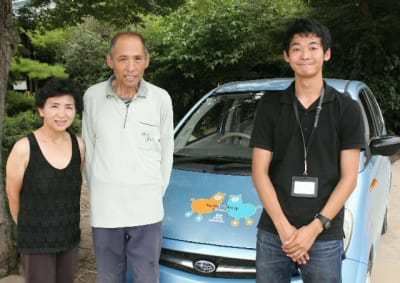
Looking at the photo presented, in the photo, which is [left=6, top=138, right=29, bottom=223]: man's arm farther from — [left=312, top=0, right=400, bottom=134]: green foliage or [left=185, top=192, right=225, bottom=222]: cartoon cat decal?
[left=312, top=0, right=400, bottom=134]: green foliage

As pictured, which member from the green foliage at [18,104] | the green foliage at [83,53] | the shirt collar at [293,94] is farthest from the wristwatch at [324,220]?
the green foliage at [83,53]

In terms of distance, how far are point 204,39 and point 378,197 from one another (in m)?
6.54

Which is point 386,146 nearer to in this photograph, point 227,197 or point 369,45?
point 227,197

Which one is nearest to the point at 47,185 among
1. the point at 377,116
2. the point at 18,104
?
the point at 377,116

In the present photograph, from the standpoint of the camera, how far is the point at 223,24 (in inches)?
378

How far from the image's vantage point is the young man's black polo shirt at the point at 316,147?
210 centimetres

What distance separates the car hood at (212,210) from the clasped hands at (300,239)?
0.57m

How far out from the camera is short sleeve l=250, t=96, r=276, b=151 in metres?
2.20

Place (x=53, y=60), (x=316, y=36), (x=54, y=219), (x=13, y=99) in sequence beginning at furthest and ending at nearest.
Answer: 1. (x=53, y=60)
2. (x=13, y=99)
3. (x=54, y=219)
4. (x=316, y=36)

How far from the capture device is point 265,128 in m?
2.21

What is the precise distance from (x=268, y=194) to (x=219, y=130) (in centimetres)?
187

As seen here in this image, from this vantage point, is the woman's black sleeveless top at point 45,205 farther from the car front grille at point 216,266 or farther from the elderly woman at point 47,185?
the car front grille at point 216,266

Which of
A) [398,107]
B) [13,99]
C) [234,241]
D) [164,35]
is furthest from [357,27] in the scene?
[234,241]

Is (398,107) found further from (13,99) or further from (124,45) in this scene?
(124,45)
